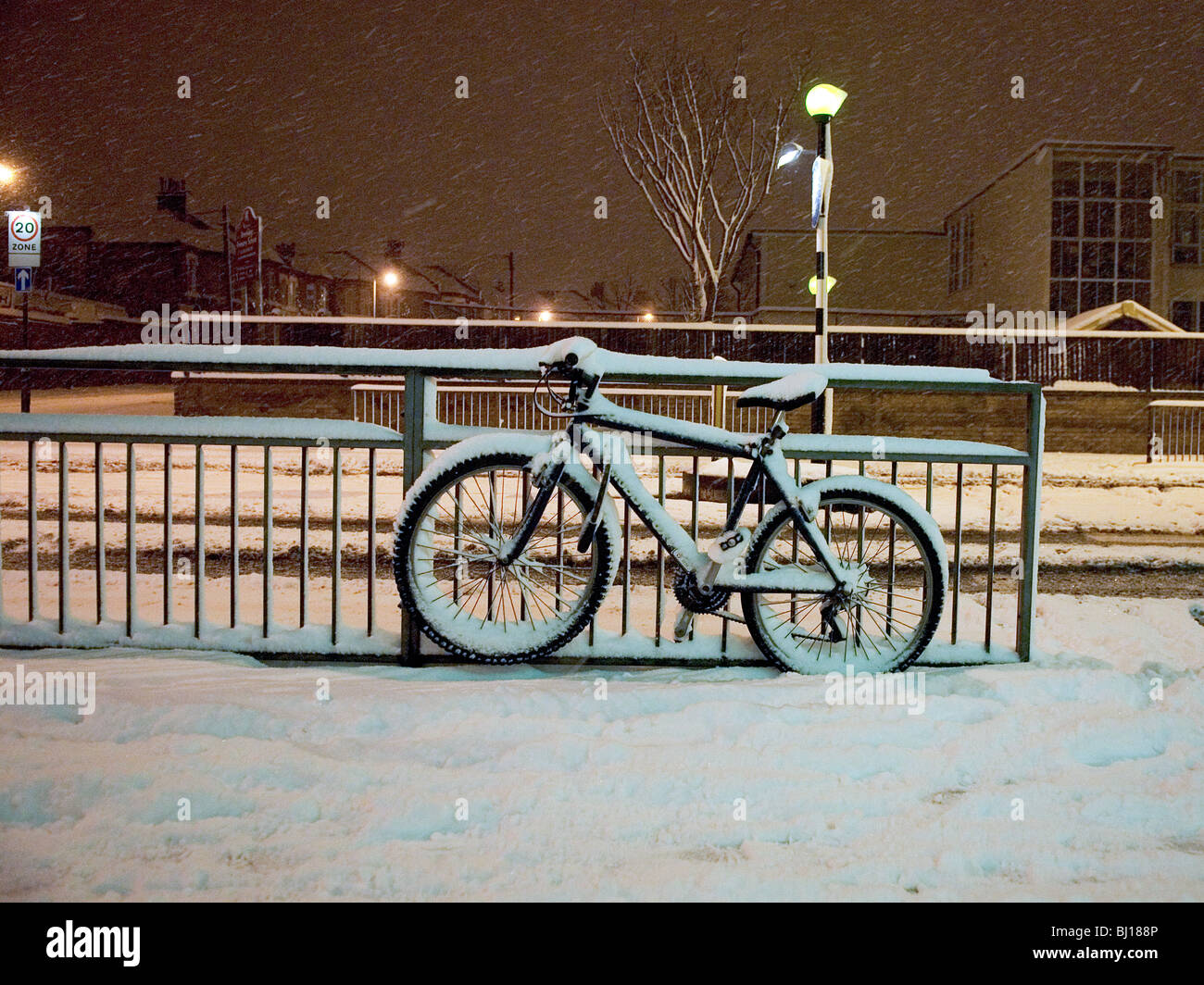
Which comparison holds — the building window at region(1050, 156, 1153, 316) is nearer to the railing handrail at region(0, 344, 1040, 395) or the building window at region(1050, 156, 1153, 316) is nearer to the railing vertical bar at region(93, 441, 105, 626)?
the railing handrail at region(0, 344, 1040, 395)

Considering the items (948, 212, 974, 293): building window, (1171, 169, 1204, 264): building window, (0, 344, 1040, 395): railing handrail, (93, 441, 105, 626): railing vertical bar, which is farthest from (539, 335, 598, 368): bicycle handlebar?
(948, 212, 974, 293): building window

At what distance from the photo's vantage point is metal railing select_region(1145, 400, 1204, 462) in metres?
17.6

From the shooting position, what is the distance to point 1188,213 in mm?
28672

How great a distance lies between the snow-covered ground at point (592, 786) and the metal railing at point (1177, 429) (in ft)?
53.1

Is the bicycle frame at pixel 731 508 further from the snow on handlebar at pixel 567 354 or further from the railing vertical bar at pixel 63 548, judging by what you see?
the railing vertical bar at pixel 63 548

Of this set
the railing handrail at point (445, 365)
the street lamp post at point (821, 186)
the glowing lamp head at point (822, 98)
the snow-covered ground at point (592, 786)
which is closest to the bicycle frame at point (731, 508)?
the railing handrail at point (445, 365)

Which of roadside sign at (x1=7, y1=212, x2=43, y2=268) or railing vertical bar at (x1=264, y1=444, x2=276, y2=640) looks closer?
railing vertical bar at (x1=264, y1=444, x2=276, y2=640)

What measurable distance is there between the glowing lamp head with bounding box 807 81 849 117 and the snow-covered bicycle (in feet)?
30.8

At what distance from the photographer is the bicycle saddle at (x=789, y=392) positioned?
3.64 metres
